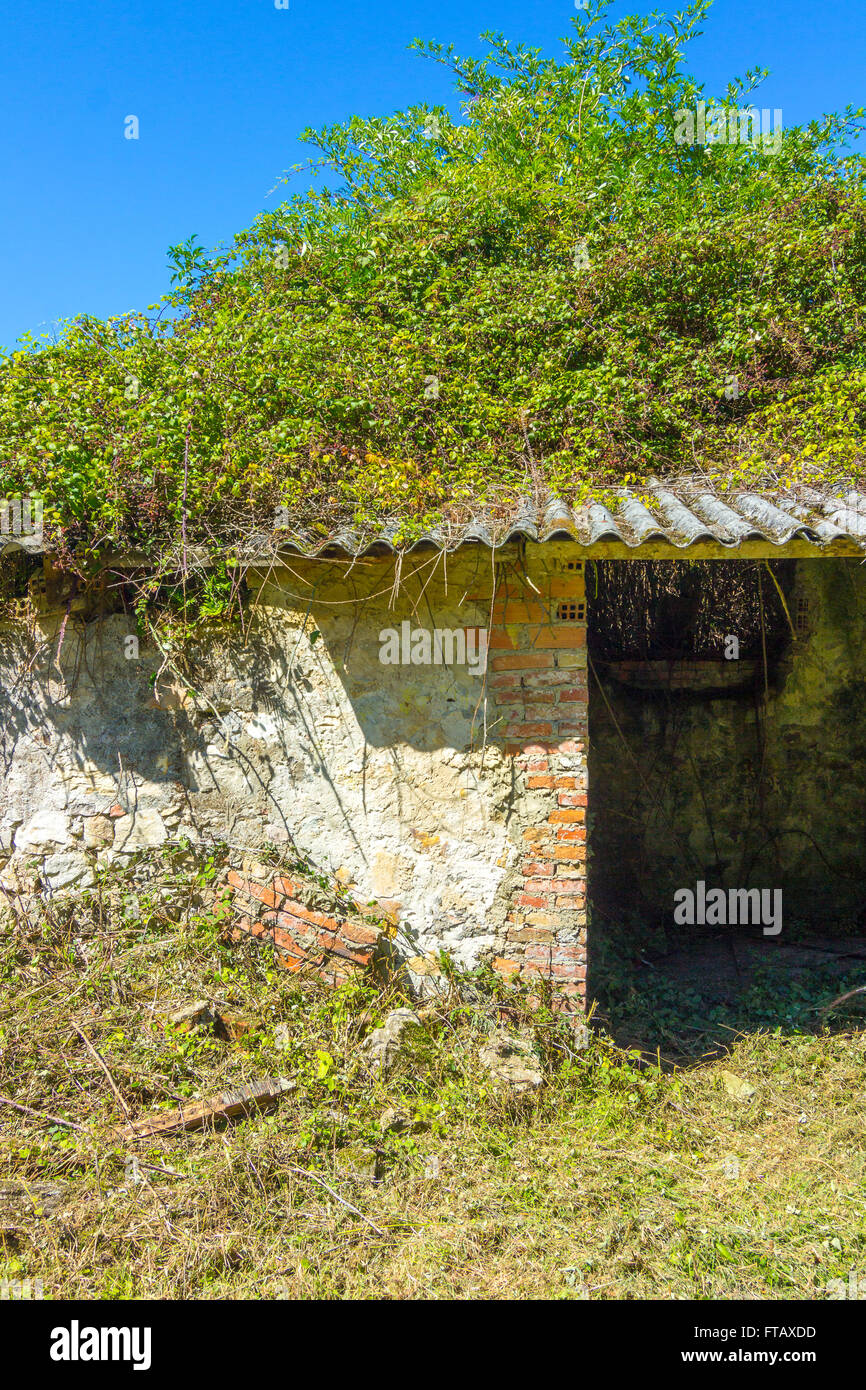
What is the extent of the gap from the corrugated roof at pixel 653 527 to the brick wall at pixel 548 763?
Answer: 36 centimetres

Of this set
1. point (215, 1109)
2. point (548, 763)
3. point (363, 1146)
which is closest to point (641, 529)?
point (548, 763)

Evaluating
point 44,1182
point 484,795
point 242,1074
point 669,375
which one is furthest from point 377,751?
point 669,375

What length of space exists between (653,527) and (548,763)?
1.31 m

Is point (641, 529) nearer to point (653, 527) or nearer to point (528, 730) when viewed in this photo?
point (653, 527)

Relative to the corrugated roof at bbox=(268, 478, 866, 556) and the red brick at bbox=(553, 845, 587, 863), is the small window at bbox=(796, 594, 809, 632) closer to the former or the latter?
the corrugated roof at bbox=(268, 478, 866, 556)

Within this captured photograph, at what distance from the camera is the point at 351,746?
4555 mm

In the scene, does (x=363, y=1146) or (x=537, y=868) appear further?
(x=537, y=868)

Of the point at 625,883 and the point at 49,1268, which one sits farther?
the point at 625,883

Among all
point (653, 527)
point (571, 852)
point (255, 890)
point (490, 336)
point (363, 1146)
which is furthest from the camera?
point (490, 336)

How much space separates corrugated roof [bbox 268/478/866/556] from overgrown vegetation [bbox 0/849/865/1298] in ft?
7.12

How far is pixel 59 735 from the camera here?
4887 millimetres
